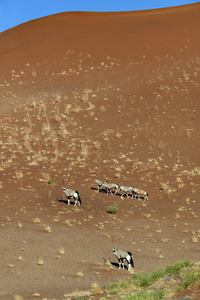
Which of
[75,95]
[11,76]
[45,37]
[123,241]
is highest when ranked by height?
[45,37]

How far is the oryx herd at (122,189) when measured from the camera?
26.5 metres

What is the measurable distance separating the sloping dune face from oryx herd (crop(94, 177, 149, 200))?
19.6 inches

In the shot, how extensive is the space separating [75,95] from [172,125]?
10677mm

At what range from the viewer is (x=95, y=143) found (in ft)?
117

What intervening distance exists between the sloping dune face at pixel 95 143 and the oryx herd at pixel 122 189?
498 mm

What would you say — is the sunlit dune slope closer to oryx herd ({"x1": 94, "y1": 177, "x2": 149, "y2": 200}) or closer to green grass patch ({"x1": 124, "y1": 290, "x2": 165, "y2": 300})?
oryx herd ({"x1": 94, "y1": 177, "x2": 149, "y2": 200})

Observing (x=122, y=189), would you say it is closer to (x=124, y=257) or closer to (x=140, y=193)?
(x=140, y=193)

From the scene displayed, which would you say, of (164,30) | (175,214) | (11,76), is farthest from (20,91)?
(175,214)

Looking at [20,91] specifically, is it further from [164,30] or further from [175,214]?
[175,214]

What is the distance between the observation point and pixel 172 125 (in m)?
38.9

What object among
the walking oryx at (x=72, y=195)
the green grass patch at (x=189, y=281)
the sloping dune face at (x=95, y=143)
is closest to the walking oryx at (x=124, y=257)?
the sloping dune face at (x=95, y=143)

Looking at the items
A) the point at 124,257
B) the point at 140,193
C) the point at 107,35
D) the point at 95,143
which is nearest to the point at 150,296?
the point at 124,257

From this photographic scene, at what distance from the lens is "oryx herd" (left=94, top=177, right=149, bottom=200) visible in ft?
86.9

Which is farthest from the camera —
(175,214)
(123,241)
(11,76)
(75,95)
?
(11,76)
